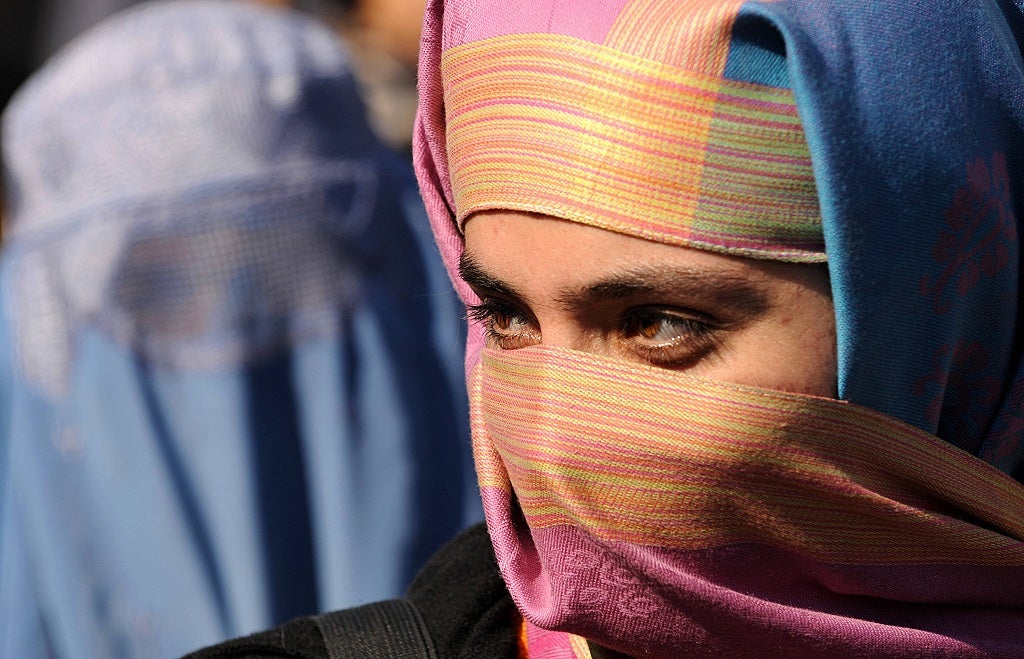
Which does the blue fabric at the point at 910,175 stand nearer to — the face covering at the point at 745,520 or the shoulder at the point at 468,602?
the face covering at the point at 745,520

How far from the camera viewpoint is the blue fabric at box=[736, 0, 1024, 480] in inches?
58.2

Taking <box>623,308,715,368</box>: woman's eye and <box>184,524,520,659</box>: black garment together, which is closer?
<box>623,308,715,368</box>: woman's eye

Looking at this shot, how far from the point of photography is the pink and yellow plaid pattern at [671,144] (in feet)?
4.95

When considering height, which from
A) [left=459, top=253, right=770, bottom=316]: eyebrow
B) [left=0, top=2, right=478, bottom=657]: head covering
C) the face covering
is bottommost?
[left=0, top=2, right=478, bottom=657]: head covering

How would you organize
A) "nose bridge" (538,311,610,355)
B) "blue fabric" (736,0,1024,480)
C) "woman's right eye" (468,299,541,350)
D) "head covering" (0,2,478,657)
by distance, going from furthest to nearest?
"head covering" (0,2,478,657) < "woman's right eye" (468,299,541,350) < "nose bridge" (538,311,610,355) < "blue fabric" (736,0,1024,480)

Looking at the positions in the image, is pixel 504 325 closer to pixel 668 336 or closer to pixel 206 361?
pixel 668 336

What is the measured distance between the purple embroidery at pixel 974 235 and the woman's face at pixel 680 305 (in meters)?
0.13

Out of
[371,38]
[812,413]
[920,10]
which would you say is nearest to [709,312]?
[812,413]

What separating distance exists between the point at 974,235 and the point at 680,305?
33 cm

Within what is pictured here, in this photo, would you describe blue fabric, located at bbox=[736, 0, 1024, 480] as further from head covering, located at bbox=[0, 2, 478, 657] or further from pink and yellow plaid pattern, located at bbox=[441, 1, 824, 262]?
head covering, located at bbox=[0, 2, 478, 657]

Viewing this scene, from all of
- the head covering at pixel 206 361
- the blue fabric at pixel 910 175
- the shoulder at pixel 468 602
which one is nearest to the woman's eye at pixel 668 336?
the blue fabric at pixel 910 175

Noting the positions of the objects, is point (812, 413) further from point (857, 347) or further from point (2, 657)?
point (2, 657)

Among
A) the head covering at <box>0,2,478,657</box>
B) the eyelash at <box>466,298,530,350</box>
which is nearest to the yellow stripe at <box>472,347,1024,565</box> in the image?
the eyelash at <box>466,298,530,350</box>

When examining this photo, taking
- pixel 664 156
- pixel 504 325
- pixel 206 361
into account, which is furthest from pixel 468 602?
pixel 206 361
